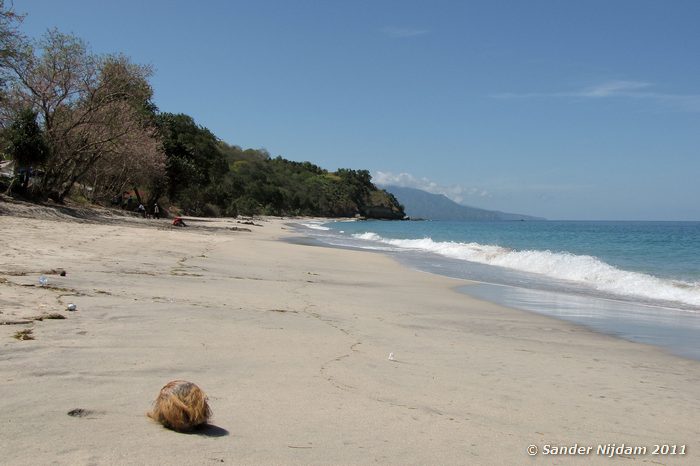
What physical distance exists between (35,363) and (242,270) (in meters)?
10.3

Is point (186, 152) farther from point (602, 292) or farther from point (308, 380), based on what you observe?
point (308, 380)

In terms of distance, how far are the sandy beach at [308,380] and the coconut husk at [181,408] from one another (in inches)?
2.4

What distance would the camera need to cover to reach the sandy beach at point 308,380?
348 cm

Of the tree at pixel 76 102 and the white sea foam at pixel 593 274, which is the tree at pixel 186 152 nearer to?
the tree at pixel 76 102

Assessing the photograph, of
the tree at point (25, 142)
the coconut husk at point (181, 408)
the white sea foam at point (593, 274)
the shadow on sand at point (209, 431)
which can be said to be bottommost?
the shadow on sand at point (209, 431)

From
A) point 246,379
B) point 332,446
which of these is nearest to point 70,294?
point 246,379

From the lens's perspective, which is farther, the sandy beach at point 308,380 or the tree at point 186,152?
the tree at point 186,152

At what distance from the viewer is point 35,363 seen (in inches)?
174

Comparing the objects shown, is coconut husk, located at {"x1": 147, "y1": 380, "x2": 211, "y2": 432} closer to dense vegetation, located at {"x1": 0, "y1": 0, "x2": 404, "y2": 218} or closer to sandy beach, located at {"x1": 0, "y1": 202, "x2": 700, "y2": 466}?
sandy beach, located at {"x1": 0, "y1": 202, "x2": 700, "y2": 466}

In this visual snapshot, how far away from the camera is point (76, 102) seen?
32.2m

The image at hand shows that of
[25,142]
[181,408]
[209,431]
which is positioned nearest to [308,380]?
[209,431]

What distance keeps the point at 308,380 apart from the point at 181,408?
1.71m

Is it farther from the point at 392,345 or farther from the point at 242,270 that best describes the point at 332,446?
the point at 242,270

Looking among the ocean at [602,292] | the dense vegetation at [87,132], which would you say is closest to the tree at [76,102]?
the dense vegetation at [87,132]
